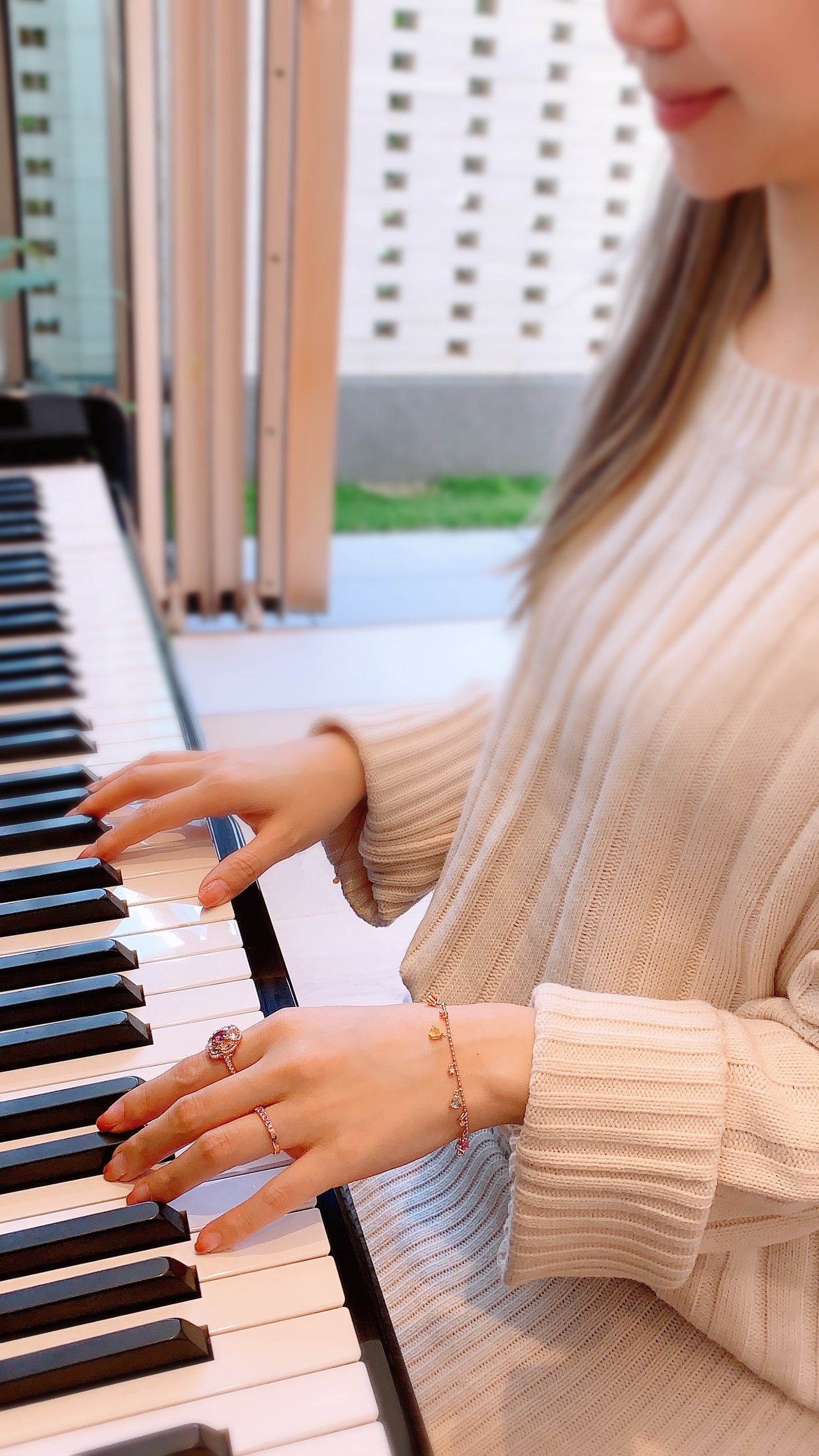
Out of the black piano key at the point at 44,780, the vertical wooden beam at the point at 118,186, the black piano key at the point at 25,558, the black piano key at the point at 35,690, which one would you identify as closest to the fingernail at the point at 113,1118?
the black piano key at the point at 44,780

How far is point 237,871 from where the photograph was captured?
31.9 inches

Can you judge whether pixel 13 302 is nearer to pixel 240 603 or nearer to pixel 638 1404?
pixel 240 603

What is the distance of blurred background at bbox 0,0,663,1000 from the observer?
2.36 m

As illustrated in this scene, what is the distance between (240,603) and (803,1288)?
244cm

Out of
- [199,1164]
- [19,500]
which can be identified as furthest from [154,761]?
[19,500]

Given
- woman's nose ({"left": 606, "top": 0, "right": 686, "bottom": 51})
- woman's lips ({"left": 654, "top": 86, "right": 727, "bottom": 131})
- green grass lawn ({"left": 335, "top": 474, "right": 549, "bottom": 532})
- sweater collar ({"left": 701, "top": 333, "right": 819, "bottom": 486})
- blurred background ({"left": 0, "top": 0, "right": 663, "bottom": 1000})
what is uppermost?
woman's nose ({"left": 606, "top": 0, "right": 686, "bottom": 51})

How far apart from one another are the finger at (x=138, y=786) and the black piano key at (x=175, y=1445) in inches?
17.1

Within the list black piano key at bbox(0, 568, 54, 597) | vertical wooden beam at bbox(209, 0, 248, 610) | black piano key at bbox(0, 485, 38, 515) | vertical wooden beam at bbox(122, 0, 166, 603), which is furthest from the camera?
vertical wooden beam at bbox(209, 0, 248, 610)

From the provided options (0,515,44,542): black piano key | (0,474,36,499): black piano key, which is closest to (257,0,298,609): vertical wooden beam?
(0,474,36,499): black piano key

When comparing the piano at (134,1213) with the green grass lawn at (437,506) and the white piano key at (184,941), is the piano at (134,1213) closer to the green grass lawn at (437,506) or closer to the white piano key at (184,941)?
the white piano key at (184,941)

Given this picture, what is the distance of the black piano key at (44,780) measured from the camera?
2.95ft

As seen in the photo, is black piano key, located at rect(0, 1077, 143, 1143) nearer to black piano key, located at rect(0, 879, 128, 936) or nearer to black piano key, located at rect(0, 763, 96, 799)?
black piano key, located at rect(0, 879, 128, 936)

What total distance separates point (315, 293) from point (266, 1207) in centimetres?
241

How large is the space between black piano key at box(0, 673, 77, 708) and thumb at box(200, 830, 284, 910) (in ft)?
0.92
